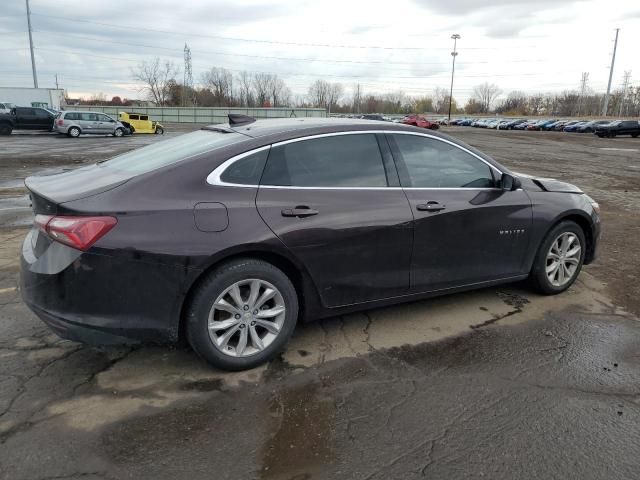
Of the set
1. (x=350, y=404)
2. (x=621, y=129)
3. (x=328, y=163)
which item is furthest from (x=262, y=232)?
(x=621, y=129)

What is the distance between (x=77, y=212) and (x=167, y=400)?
1.22 meters

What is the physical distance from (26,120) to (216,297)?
3453 centimetres

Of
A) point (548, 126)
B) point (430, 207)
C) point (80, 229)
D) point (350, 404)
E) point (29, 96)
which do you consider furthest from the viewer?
point (548, 126)

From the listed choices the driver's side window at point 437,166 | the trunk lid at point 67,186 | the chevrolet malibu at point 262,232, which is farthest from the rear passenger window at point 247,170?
the driver's side window at point 437,166

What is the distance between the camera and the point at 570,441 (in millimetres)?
2713

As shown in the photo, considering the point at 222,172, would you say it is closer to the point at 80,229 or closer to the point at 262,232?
the point at 262,232

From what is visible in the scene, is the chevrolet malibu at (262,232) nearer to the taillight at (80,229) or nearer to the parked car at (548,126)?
the taillight at (80,229)

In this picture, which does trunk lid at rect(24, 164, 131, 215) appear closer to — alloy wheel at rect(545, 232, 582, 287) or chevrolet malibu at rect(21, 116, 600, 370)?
chevrolet malibu at rect(21, 116, 600, 370)

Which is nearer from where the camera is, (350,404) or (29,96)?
(350,404)

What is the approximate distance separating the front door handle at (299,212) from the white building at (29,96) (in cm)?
5254

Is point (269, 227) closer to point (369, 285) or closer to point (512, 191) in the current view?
point (369, 285)

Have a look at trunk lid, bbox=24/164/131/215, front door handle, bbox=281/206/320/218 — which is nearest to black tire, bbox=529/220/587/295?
front door handle, bbox=281/206/320/218

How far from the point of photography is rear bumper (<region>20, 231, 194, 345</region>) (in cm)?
291

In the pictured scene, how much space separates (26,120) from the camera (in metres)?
31.8
